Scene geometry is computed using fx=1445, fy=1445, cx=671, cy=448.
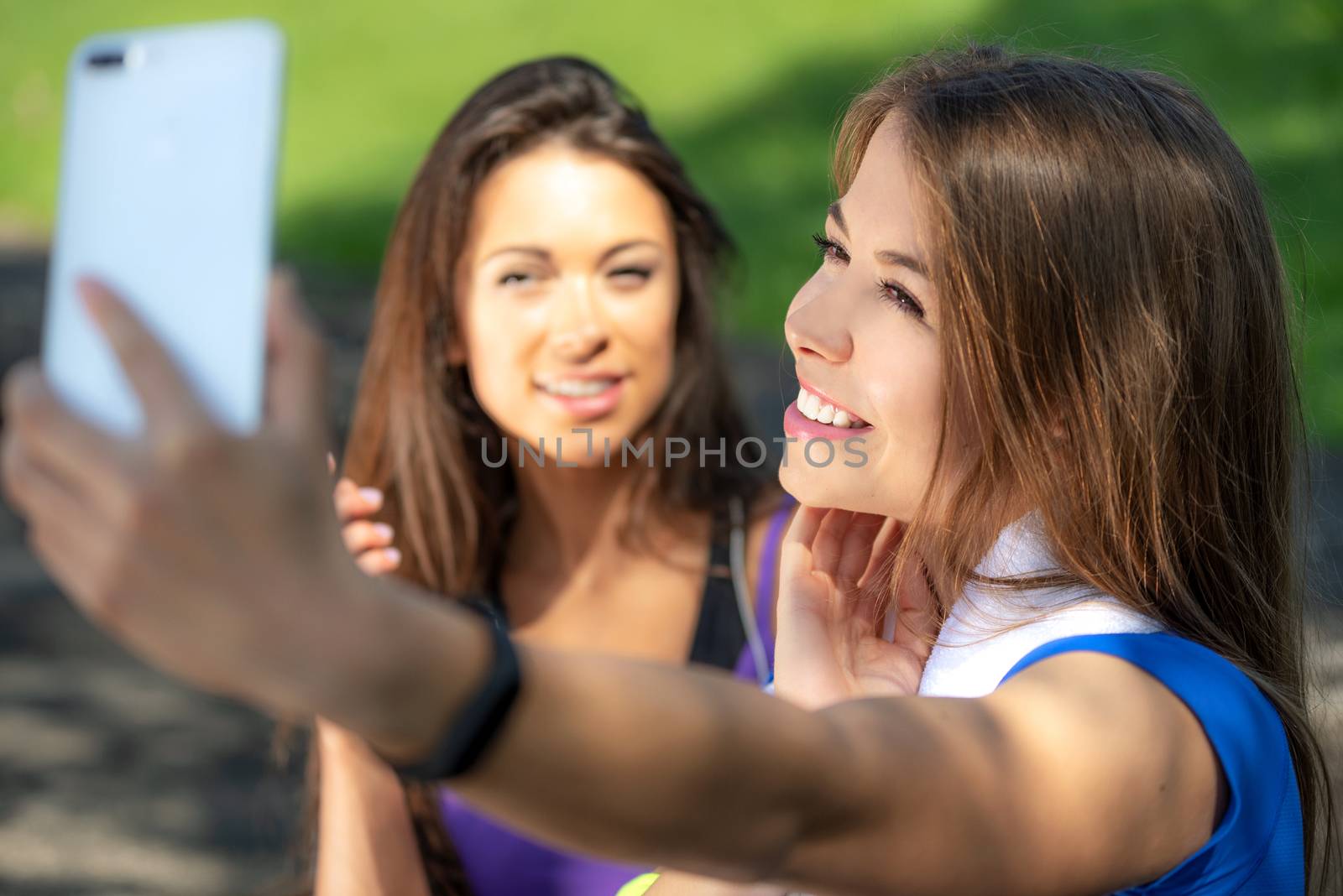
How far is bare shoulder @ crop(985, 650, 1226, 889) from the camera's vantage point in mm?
1253

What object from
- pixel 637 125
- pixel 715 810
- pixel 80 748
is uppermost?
pixel 637 125

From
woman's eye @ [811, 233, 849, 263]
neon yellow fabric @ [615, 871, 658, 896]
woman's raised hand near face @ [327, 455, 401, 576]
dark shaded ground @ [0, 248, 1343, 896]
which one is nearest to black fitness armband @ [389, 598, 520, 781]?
woman's eye @ [811, 233, 849, 263]

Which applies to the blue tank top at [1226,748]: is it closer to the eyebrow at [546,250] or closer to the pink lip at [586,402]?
the pink lip at [586,402]

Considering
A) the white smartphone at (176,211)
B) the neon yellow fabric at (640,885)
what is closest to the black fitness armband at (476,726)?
the white smartphone at (176,211)

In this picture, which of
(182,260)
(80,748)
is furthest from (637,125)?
(80,748)

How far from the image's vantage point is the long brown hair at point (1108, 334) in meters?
1.54

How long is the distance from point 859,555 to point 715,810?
88cm

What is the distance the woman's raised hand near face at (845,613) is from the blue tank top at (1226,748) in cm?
28

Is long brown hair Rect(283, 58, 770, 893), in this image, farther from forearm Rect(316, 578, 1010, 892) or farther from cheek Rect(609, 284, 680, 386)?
forearm Rect(316, 578, 1010, 892)

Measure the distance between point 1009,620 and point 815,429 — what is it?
32cm

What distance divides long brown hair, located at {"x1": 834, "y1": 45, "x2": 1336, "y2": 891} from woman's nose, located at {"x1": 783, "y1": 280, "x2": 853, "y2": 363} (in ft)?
0.39

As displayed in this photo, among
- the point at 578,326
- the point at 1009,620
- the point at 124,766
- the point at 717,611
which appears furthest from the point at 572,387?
the point at 124,766

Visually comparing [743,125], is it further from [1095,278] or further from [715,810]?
[715,810]

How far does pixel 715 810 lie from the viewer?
1.04 metres
